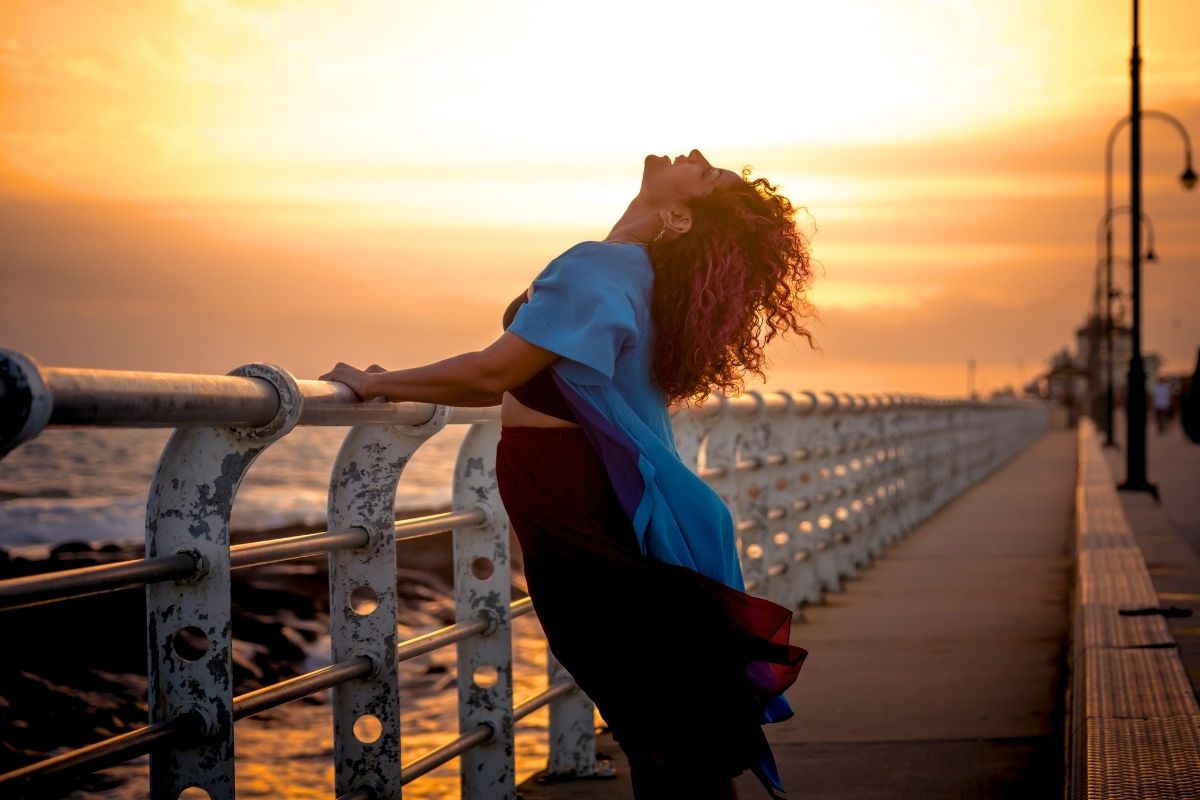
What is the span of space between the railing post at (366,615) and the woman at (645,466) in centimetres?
37

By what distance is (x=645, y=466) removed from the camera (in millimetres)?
3068

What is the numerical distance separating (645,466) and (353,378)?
2.23 ft

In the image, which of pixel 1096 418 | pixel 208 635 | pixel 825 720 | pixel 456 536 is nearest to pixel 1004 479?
pixel 825 720

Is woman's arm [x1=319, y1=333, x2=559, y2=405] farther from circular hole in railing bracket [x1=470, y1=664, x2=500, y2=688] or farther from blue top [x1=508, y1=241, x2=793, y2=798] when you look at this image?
circular hole in railing bracket [x1=470, y1=664, x2=500, y2=688]

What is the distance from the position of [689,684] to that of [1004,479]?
23982 mm

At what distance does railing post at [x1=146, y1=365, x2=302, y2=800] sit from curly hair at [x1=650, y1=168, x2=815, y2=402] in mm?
997

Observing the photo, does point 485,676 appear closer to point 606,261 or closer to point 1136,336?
point 606,261

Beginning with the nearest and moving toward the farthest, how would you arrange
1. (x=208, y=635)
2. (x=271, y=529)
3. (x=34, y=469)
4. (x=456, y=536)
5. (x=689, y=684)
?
(x=208, y=635) < (x=689, y=684) < (x=456, y=536) < (x=271, y=529) < (x=34, y=469)

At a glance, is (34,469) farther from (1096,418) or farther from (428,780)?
(428,780)

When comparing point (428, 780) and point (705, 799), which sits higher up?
point (705, 799)

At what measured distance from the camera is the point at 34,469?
5869 cm

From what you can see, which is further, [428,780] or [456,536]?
[428,780]

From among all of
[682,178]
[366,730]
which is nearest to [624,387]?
[682,178]

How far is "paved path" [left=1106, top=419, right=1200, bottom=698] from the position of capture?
230 inches
